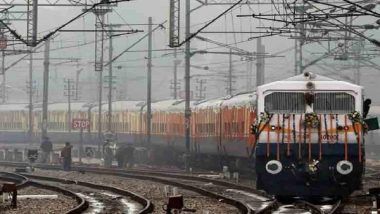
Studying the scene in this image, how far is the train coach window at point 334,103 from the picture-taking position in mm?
18641

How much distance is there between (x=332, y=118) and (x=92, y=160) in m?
40.2

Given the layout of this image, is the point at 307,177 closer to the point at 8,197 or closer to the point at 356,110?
the point at 356,110

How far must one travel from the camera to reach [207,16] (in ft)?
543

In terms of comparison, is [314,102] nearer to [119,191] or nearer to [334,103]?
[334,103]

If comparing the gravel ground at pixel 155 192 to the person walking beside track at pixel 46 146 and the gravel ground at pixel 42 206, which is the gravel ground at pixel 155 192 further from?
the person walking beside track at pixel 46 146

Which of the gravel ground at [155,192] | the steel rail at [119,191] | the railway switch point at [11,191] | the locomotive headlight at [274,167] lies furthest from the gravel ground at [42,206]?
the locomotive headlight at [274,167]

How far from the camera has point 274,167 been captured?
60.7 feet

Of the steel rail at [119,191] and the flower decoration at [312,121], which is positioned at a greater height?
the flower decoration at [312,121]

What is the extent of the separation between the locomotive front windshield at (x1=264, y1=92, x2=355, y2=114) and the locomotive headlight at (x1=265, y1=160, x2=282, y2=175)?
1.19 metres

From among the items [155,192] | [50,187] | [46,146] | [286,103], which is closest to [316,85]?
[286,103]

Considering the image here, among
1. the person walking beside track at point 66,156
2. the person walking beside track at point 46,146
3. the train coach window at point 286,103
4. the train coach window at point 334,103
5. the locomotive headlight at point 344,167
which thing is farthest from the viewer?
the person walking beside track at point 46,146

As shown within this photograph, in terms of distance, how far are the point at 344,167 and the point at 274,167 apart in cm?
156

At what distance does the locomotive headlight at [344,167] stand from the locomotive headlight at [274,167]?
129 centimetres

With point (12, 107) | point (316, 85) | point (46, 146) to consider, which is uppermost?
point (12, 107)
